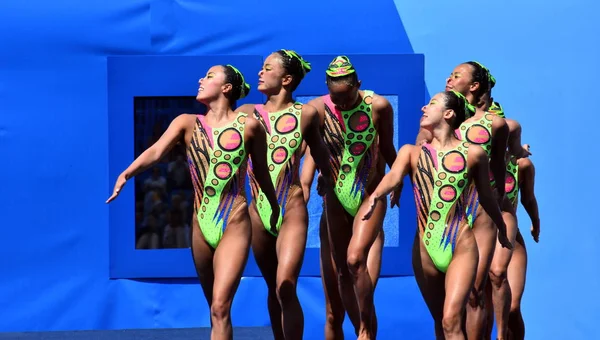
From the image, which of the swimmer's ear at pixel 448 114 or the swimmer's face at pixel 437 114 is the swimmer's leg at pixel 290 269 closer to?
the swimmer's face at pixel 437 114

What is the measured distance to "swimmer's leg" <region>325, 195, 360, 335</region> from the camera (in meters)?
7.44

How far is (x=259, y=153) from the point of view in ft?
21.5

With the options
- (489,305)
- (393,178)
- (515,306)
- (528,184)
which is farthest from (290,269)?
(528,184)

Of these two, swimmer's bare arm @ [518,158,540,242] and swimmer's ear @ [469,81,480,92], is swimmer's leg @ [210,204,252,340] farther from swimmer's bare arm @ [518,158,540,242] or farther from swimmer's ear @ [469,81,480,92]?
swimmer's bare arm @ [518,158,540,242]

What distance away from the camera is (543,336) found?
32.7 feet

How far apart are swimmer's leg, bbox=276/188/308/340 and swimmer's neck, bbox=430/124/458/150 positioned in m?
1.01

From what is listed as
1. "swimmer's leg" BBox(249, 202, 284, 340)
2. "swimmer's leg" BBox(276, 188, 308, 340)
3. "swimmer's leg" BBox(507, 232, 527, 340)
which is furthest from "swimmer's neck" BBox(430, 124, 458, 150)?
"swimmer's leg" BBox(507, 232, 527, 340)

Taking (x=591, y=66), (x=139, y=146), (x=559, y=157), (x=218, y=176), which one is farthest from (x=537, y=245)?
(x=218, y=176)

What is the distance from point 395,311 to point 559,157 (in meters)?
1.86

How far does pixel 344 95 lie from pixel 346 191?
0.59 metres

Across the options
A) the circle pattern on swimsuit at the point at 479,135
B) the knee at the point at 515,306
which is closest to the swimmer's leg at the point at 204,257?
the circle pattern on swimsuit at the point at 479,135

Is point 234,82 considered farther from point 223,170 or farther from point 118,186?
point 118,186

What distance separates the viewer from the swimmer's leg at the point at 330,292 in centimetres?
759

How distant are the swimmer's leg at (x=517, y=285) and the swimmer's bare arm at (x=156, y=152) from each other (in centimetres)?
278
